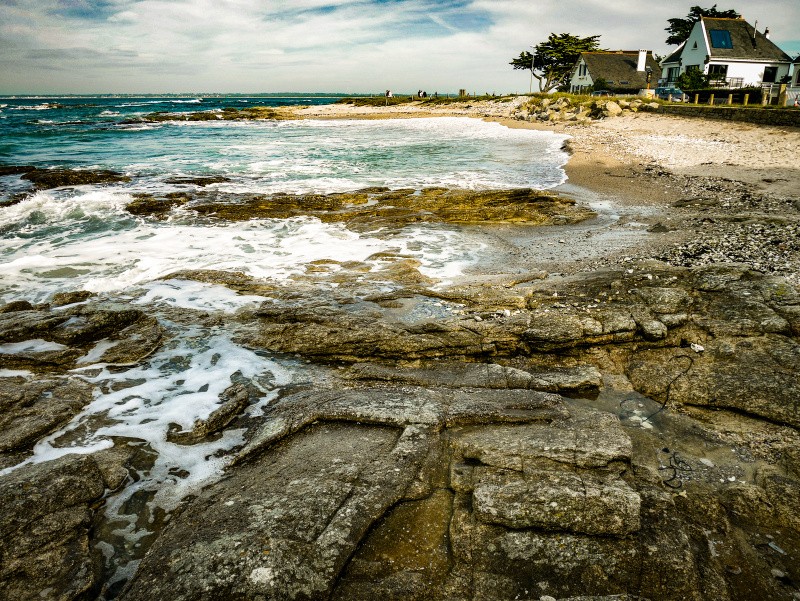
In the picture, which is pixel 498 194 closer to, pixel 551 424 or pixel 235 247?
pixel 235 247

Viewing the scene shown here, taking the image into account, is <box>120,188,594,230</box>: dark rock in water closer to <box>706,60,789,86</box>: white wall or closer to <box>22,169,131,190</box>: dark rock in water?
<box>22,169,131,190</box>: dark rock in water

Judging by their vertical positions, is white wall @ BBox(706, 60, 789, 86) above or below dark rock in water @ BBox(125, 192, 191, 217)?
above

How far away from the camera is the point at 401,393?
5.15 metres

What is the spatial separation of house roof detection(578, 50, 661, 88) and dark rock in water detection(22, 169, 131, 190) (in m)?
58.2

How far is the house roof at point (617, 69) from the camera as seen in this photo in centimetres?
5862

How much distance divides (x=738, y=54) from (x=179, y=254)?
5522 cm

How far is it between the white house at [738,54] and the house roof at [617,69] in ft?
41.6

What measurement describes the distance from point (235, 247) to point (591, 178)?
14.7 m

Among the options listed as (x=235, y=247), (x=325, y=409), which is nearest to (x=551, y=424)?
(x=325, y=409)

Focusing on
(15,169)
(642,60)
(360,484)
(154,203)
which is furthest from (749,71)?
(15,169)

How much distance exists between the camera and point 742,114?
2578 cm

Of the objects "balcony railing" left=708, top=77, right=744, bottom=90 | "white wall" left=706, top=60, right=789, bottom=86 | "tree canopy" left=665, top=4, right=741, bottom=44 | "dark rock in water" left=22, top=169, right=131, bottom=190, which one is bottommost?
"dark rock in water" left=22, top=169, right=131, bottom=190

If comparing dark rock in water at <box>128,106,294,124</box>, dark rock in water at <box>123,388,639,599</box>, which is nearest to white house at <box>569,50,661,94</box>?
dark rock in water at <box>128,106,294,124</box>

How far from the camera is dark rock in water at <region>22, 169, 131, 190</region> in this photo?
20.1 m
